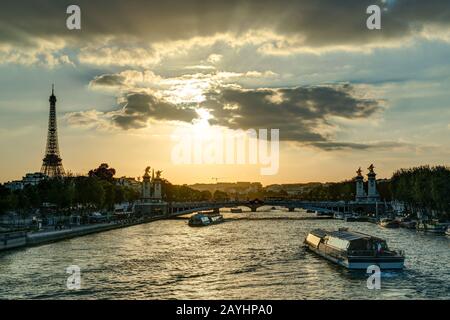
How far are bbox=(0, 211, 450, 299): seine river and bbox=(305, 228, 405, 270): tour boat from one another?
0.77 meters

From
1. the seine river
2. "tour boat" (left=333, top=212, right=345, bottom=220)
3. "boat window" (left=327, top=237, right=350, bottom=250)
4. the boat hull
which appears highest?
"boat window" (left=327, top=237, right=350, bottom=250)

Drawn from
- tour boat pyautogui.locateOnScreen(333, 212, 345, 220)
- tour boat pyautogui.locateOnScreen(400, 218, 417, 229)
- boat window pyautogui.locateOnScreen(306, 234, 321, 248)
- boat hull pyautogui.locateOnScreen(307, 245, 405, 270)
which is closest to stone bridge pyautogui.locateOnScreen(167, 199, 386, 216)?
tour boat pyautogui.locateOnScreen(333, 212, 345, 220)

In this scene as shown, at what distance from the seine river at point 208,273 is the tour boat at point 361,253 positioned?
77 cm

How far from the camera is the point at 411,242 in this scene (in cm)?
5575

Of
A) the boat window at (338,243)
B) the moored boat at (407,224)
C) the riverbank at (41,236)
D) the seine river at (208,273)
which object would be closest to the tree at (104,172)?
the riverbank at (41,236)

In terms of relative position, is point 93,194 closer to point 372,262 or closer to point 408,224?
point 408,224

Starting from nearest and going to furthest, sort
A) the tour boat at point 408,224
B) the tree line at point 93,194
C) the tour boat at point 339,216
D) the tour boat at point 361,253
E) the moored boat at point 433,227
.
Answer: the tour boat at point 361,253
the moored boat at point 433,227
the tree line at point 93,194
the tour boat at point 408,224
the tour boat at point 339,216

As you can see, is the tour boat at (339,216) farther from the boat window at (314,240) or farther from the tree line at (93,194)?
the boat window at (314,240)

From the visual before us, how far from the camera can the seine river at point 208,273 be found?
1130 inches

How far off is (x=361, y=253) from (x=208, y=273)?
960cm

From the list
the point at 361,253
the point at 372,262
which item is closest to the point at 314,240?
the point at 361,253

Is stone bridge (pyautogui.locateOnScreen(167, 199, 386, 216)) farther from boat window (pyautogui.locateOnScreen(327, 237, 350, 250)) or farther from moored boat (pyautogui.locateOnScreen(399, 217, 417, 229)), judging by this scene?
boat window (pyautogui.locateOnScreen(327, 237, 350, 250))

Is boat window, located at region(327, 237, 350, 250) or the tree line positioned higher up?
the tree line

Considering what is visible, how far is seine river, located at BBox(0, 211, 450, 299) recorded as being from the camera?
28.7 meters
